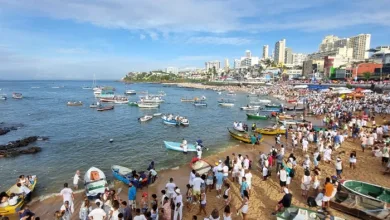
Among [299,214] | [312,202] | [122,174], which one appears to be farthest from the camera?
[122,174]

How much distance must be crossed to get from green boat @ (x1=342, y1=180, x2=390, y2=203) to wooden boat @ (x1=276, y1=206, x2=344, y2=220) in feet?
9.34

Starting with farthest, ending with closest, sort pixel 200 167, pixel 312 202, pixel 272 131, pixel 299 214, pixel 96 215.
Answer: pixel 272 131 → pixel 200 167 → pixel 312 202 → pixel 299 214 → pixel 96 215

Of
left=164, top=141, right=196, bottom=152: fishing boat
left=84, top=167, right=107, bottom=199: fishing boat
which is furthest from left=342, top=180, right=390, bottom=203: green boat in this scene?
left=164, top=141, right=196, bottom=152: fishing boat

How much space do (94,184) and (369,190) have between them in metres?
13.8

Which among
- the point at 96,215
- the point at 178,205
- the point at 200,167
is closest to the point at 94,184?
the point at 96,215

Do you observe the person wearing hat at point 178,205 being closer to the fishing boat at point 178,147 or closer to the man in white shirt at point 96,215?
the man in white shirt at point 96,215

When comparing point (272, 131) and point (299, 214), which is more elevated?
point (299, 214)

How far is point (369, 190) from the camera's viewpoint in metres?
11.4

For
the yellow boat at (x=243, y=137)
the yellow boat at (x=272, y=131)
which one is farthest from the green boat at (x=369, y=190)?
Answer: the yellow boat at (x=272, y=131)

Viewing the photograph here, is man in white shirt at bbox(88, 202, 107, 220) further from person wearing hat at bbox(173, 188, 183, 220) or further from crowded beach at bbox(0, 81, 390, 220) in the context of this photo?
person wearing hat at bbox(173, 188, 183, 220)

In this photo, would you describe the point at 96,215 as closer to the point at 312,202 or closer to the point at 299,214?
the point at 299,214

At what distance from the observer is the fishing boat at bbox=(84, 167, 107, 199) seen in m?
13.3

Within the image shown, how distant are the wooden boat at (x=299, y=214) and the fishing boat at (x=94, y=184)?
876 cm

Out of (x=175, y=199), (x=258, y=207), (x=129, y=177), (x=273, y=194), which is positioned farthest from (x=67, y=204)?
(x=273, y=194)
